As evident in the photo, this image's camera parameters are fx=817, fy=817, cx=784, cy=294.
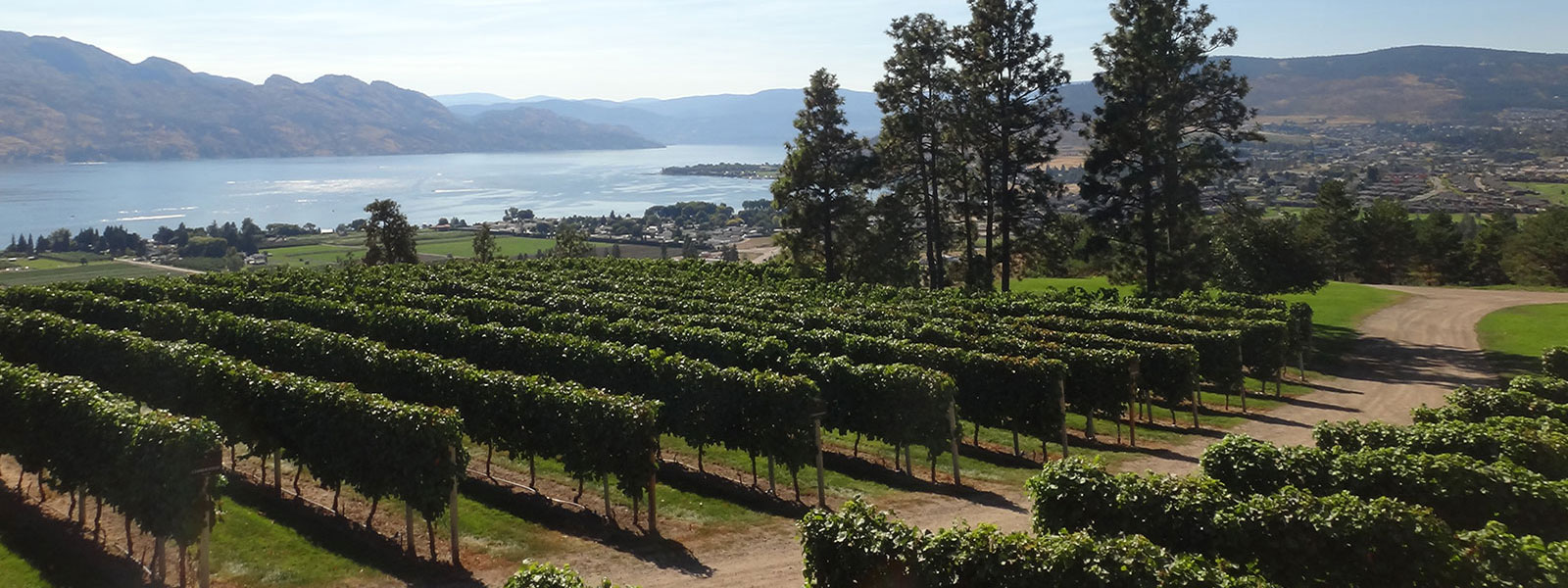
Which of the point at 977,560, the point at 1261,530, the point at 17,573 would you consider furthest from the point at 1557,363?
the point at 17,573

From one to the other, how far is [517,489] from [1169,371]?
19.6 metres

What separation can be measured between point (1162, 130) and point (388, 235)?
56.4m

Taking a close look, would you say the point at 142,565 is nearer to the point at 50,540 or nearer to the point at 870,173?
the point at 50,540

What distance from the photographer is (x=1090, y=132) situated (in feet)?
143

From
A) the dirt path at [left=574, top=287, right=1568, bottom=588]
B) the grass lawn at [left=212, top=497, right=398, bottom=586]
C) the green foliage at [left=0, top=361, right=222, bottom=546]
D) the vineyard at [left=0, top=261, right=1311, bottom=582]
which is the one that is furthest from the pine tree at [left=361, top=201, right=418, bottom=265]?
the dirt path at [left=574, top=287, right=1568, bottom=588]

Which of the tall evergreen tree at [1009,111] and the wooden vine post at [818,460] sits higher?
the tall evergreen tree at [1009,111]

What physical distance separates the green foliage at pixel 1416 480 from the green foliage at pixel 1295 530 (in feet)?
6.33

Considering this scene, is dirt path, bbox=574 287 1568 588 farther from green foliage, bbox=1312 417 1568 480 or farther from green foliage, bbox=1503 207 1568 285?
green foliage, bbox=1503 207 1568 285

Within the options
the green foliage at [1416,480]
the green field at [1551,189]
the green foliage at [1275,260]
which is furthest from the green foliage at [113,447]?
the green field at [1551,189]

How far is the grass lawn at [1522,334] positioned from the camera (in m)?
36.3

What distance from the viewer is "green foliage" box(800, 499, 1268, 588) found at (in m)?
9.90

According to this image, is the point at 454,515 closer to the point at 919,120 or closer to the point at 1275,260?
the point at 919,120

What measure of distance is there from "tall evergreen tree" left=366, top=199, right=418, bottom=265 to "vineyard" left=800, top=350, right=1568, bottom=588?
62.6 m

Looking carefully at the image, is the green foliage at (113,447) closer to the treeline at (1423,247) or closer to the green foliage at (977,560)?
the green foliage at (977,560)
